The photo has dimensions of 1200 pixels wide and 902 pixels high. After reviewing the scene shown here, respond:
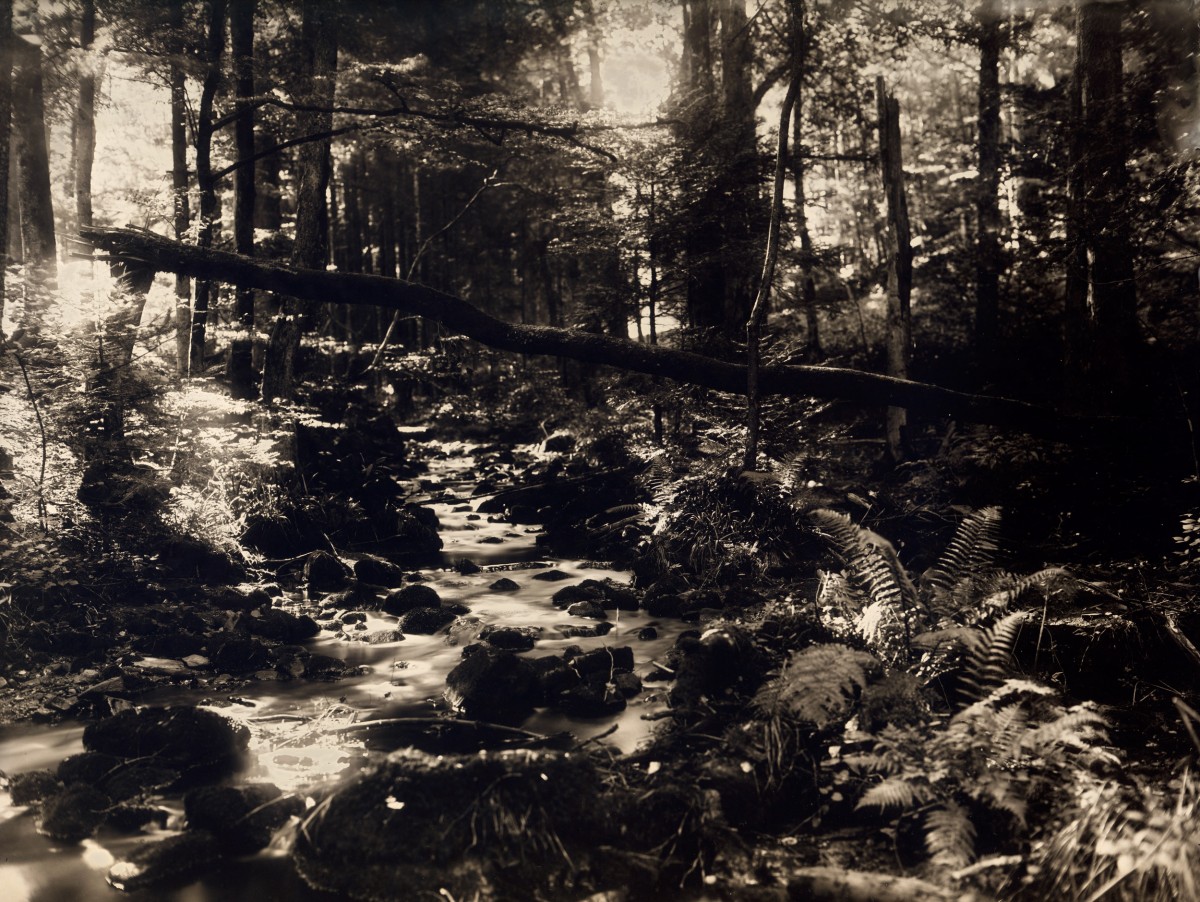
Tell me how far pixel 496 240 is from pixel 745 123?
44.2 feet

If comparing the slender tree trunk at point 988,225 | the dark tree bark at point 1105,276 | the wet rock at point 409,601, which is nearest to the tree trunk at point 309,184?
the wet rock at point 409,601

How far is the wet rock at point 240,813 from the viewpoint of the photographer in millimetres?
4340

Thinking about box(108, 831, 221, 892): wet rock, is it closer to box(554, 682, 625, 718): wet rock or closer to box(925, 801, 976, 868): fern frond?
box(554, 682, 625, 718): wet rock

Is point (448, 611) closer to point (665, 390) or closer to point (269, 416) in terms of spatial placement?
point (269, 416)

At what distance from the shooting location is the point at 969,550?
5.95 m

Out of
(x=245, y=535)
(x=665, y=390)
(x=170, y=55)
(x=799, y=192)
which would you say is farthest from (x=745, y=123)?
(x=245, y=535)

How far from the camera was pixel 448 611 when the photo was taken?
8609mm

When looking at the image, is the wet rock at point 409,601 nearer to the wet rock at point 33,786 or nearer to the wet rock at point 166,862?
the wet rock at point 33,786

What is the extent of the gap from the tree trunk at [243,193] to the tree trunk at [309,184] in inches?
21.1

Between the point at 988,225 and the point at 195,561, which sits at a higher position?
the point at 988,225

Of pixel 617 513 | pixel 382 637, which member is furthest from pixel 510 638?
pixel 617 513

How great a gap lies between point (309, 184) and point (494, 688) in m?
10.7

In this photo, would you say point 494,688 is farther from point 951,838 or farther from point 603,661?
point 951,838

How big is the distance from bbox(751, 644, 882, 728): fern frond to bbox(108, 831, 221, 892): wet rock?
10.5 ft
